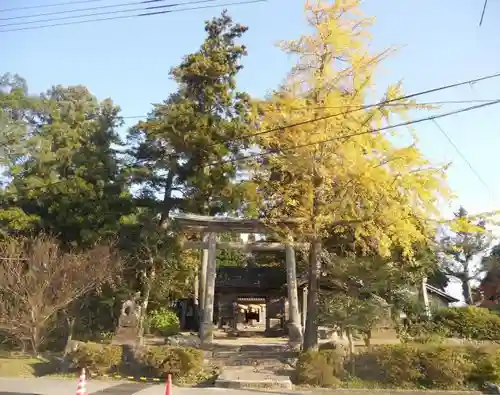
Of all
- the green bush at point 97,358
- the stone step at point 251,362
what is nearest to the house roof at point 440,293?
the stone step at point 251,362

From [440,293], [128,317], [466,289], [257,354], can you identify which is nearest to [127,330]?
[128,317]

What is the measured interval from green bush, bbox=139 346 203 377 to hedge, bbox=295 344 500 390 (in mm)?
3195

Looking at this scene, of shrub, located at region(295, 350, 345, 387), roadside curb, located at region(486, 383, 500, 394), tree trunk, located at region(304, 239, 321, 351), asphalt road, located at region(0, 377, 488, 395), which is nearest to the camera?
asphalt road, located at region(0, 377, 488, 395)

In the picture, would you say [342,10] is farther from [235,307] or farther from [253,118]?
[235,307]

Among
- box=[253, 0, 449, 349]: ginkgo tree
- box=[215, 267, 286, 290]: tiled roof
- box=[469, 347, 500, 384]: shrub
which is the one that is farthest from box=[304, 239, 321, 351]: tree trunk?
box=[215, 267, 286, 290]: tiled roof

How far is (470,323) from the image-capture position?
21.4 m

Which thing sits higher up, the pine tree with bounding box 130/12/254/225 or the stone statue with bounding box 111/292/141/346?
the pine tree with bounding box 130/12/254/225

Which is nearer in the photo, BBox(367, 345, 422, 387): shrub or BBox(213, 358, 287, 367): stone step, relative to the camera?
BBox(367, 345, 422, 387): shrub

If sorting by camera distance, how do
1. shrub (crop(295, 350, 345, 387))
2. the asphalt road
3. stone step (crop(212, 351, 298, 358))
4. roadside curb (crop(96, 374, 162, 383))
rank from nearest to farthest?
the asphalt road, shrub (crop(295, 350, 345, 387)), roadside curb (crop(96, 374, 162, 383)), stone step (crop(212, 351, 298, 358))

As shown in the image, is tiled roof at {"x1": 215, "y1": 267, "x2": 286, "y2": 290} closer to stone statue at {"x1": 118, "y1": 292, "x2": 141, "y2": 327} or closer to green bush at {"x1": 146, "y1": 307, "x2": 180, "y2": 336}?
green bush at {"x1": 146, "y1": 307, "x2": 180, "y2": 336}

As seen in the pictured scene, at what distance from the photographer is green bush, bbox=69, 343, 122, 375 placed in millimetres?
13070

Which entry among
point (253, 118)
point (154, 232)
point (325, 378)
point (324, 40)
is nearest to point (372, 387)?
point (325, 378)

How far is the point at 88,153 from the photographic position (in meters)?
23.5

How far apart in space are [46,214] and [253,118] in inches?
533
